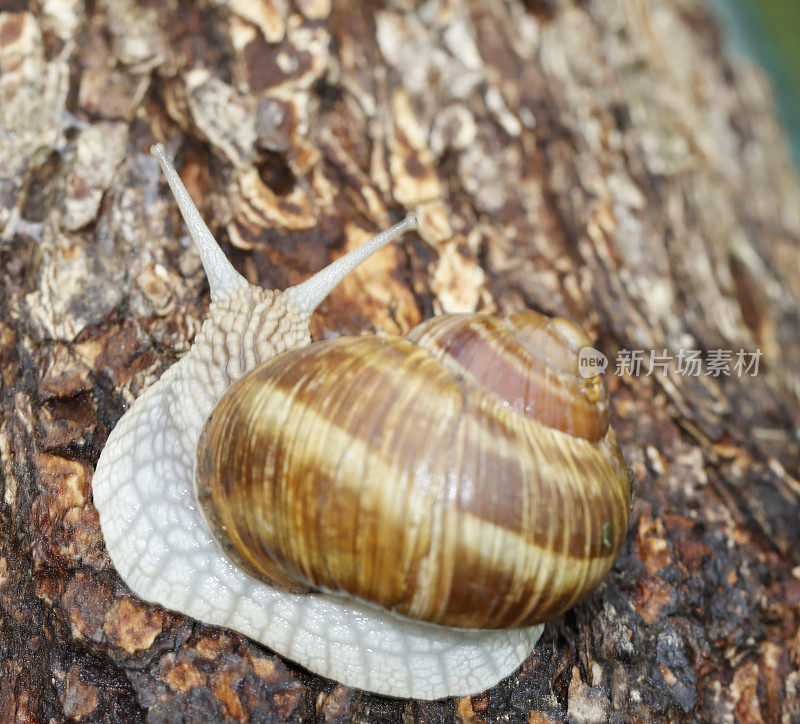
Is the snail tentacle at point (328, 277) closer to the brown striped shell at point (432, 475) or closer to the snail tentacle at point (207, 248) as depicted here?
the snail tentacle at point (207, 248)

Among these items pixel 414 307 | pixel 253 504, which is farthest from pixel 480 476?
pixel 414 307

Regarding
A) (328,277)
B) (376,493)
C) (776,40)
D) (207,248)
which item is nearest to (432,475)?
(376,493)

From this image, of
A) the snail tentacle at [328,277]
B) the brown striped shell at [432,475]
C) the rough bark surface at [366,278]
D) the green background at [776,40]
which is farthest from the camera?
the green background at [776,40]

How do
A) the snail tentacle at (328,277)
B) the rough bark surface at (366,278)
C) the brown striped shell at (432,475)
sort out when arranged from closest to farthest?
the brown striped shell at (432,475) < the rough bark surface at (366,278) < the snail tentacle at (328,277)

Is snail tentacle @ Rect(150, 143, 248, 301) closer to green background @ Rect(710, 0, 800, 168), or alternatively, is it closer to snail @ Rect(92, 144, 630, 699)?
snail @ Rect(92, 144, 630, 699)

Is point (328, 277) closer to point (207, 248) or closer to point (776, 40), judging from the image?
point (207, 248)

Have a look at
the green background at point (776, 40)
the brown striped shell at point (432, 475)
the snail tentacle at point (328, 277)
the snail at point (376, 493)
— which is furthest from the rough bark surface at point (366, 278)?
the green background at point (776, 40)

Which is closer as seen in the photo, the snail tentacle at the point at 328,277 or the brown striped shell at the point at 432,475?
the brown striped shell at the point at 432,475

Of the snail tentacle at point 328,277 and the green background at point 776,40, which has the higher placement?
the snail tentacle at point 328,277

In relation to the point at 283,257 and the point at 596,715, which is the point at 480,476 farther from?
the point at 283,257
